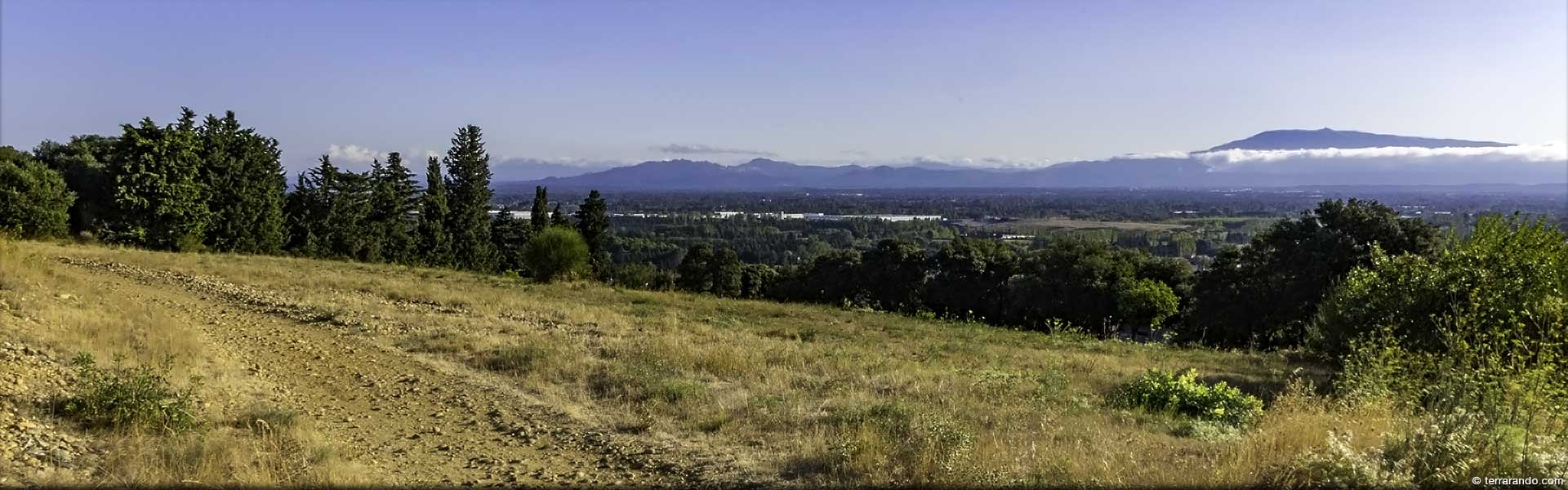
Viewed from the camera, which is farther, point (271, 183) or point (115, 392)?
point (271, 183)

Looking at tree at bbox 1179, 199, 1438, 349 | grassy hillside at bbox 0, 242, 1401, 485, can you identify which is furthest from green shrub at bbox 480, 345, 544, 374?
tree at bbox 1179, 199, 1438, 349

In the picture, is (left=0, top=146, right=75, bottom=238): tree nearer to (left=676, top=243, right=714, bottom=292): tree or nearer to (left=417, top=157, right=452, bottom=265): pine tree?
(left=417, top=157, right=452, bottom=265): pine tree

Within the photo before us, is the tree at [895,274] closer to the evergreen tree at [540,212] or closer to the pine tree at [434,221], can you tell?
the evergreen tree at [540,212]

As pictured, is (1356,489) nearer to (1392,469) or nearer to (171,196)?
(1392,469)

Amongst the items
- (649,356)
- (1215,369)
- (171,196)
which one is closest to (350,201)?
(171,196)

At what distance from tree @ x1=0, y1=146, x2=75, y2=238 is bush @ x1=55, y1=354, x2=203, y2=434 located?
1012 inches

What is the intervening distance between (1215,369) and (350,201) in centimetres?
4252

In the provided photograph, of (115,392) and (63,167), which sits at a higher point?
(63,167)

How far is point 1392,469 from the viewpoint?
4344 millimetres

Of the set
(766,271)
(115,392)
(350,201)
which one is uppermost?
(350,201)

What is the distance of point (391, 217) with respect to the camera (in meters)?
43.4

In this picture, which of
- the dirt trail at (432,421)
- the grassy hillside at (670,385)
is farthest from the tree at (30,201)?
the dirt trail at (432,421)

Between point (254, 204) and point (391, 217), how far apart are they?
1004 cm

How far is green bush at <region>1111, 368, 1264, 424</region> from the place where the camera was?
→ 701 cm
